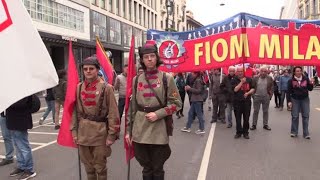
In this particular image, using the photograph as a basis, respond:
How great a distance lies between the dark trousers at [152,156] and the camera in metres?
4.77

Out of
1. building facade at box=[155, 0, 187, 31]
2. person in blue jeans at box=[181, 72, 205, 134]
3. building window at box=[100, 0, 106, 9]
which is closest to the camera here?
person in blue jeans at box=[181, 72, 205, 134]

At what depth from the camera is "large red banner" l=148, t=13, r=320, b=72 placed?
765 cm

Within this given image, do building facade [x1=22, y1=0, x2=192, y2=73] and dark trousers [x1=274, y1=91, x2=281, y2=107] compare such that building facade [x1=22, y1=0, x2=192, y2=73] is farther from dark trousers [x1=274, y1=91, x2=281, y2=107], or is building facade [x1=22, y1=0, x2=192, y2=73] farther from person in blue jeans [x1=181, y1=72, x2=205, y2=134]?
person in blue jeans [x1=181, y1=72, x2=205, y2=134]

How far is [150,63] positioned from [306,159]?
166 inches

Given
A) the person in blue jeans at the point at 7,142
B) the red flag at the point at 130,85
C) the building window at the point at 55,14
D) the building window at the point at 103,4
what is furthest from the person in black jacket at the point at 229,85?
the building window at the point at 103,4

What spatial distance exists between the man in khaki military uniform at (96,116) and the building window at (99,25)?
3394 cm

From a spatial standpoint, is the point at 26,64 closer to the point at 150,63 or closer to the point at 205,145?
the point at 150,63

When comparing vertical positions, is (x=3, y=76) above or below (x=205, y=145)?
above

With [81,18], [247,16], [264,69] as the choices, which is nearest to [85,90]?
[247,16]

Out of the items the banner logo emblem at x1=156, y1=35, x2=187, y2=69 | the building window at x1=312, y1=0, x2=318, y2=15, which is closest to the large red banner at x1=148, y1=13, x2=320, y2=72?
the banner logo emblem at x1=156, y1=35, x2=187, y2=69

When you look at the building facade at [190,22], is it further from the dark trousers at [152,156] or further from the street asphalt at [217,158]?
the dark trousers at [152,156]

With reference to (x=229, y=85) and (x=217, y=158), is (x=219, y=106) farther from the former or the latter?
(x=217, y=158)

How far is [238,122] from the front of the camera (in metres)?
10.1

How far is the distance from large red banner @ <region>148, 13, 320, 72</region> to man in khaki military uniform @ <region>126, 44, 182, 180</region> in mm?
2922
